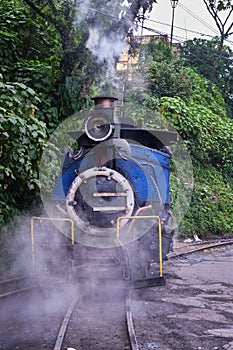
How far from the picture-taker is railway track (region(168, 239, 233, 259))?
1181 centimetres

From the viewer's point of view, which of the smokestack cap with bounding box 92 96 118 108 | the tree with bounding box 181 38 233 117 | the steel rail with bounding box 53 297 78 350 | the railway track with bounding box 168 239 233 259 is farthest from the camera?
the tree with bounding box 181 38 233 117

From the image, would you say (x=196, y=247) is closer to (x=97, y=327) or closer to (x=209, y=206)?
(x=209, y=206)

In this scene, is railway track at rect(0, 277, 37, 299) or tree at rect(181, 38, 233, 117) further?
tree at rect(181, 38, 233, 117)

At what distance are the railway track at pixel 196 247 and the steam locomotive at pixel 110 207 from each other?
4.15m

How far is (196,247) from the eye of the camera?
1336 centimetres

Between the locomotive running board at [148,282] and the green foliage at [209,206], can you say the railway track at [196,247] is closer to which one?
the green foliage at [209,206]

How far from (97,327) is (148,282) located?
2061 millimetres

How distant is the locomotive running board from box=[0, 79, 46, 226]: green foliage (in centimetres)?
Answer: 207

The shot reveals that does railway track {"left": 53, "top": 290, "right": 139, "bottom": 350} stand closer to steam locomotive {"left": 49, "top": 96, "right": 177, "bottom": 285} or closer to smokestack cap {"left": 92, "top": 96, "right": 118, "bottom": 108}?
steam locomotive {"left": 49, "top": 96, "right": 177, "bottom": 285}

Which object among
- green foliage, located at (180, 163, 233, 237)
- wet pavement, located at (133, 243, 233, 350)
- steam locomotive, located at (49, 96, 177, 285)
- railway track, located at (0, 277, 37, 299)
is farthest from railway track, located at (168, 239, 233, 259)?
railway track, located at (0, 277, 37, 299)

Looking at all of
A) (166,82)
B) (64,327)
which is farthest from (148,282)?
(166,82)

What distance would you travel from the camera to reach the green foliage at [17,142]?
6.53 m

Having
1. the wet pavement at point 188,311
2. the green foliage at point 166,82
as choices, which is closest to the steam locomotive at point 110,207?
the wet pavement at point 188,311

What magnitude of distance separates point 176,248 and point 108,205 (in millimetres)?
5988
